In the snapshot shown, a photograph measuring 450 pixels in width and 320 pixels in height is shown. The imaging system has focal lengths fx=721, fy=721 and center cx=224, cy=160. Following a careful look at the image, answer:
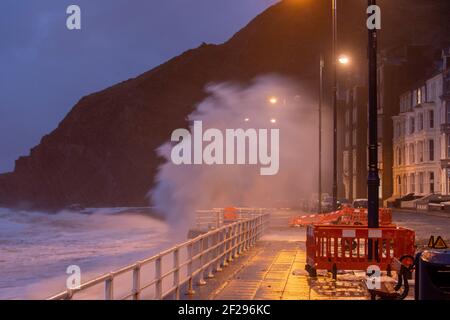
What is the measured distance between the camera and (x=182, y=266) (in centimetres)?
1680

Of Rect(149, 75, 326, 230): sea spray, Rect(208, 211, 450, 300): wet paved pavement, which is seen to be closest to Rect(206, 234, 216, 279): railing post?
Rect(208, 211, 450, 300): wet paved pavement

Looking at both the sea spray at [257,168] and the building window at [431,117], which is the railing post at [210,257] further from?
the sea spray at [257,168]

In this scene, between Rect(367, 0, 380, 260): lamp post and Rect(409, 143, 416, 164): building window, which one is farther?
Rect(409, 143, 416, 164): building window

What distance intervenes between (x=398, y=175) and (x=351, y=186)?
374 inches

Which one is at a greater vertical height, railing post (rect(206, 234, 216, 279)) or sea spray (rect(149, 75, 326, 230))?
sea spray (rect(149, 75, 326, 230))

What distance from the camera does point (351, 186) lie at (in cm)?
9175

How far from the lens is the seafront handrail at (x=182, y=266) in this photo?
9.70 meters

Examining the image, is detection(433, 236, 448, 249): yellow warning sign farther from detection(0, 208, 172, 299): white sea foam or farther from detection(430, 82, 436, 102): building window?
detection(430, 82, 436, 102): building window

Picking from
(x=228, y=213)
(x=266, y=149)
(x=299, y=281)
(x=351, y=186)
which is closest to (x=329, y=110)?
(x=266, y=149)

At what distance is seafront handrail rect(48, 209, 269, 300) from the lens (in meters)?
9.70

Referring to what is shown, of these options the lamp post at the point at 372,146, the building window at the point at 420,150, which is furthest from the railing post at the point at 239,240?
the building window at the point at 420,150

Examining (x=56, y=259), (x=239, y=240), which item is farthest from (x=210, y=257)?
(x=56, y=259)

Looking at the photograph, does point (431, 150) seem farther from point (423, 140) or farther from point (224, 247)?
point (224, 247)
